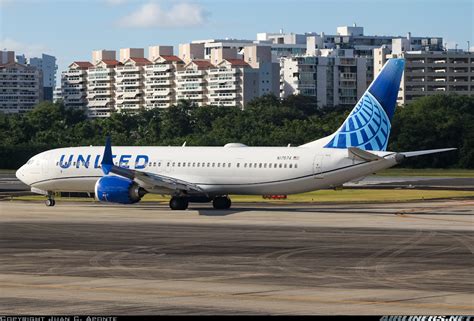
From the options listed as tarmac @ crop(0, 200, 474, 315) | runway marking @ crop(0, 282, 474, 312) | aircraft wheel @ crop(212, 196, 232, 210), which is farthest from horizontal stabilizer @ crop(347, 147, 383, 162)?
runway marking @ crop(0, 282, 474, 312)

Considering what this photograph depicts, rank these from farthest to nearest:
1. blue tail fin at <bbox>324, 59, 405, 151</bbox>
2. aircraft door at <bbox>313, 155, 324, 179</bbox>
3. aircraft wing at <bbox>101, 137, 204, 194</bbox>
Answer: aircraft wing at <bbox>101, 137, 204, 194</bbox> → blue tail fin at <bbox>324, 59, 405, 151</bbox> → aircraft door at <bbox>313, 155, 324, 179</bbox>

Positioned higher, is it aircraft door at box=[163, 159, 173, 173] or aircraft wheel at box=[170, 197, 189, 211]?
aircraft door at box=[163, 159, 173, 173]

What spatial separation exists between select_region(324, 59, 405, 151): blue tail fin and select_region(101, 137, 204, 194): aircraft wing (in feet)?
30.8

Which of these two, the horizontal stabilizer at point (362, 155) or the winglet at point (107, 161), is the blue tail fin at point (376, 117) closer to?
the horizontal stabilizer at point (362, 155)

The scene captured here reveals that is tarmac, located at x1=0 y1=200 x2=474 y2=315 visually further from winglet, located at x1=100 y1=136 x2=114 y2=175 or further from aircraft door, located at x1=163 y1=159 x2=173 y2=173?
aircraft door, located at x1=163 y1=159 x2=173 y2=173

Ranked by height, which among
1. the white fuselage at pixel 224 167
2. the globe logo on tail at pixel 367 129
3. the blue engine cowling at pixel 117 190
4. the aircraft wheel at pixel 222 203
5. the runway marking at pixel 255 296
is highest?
the globe logo on tail at pixel 367 129

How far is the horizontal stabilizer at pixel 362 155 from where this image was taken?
64562 mm

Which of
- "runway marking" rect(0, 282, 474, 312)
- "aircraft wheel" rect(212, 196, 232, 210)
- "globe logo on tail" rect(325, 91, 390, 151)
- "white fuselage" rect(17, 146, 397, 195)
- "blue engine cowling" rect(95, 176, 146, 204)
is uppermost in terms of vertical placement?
"globe logo on tail" rect(325, 91, 390, 151)

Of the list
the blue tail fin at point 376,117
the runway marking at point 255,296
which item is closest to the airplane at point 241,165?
the blue tail fin at point 376,117

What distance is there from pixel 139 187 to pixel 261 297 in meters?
39.5

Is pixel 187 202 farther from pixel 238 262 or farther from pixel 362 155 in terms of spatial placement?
pixel 238 262

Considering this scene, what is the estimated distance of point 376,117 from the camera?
67188mm

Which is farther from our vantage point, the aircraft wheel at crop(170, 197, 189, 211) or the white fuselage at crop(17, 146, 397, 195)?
the aircraft wheel at crop(170, 197, 189, 211)

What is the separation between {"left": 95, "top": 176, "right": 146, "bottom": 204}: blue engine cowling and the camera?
224 feet
